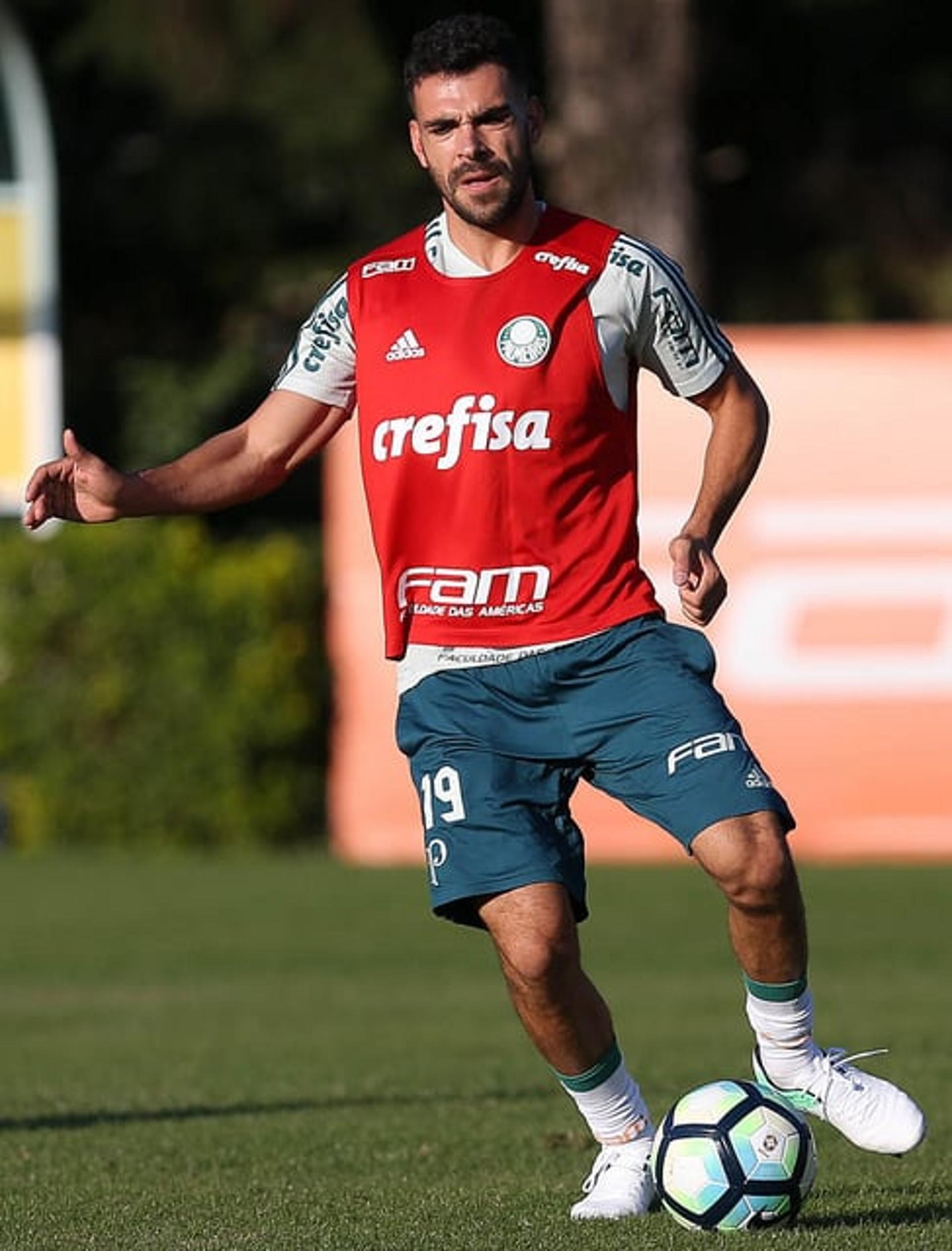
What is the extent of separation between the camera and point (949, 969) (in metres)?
13.4

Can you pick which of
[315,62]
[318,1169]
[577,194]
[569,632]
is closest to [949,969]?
[318,1169]

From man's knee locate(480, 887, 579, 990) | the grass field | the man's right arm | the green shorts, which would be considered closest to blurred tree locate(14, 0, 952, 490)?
the grass field

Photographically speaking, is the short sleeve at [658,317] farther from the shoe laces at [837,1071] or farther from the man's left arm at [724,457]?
the shoe laces at [837,1071]

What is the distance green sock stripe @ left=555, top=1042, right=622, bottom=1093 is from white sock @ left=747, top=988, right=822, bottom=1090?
343 mm

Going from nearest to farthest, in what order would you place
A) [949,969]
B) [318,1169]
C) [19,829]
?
[318,1169]
[949,969]
[19,829]

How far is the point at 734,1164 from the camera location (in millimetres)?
6441

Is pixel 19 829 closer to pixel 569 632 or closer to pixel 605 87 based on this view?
pixel 605 87

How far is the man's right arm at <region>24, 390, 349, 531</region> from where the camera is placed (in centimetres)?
685

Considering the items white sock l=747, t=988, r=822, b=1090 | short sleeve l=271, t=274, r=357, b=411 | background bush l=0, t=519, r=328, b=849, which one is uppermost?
short sleeve l=271, t=274, r=357, b=411

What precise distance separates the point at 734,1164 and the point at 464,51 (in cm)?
259

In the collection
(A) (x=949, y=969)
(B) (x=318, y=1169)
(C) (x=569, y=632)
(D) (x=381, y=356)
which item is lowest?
(A) (x=949, y=969)

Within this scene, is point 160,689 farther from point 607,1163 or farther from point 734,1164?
point 734,1164

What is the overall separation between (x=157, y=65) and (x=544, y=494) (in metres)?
18.3

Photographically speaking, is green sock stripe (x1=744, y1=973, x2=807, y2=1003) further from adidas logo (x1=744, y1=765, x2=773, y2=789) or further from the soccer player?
adidas logo (x1=744, y1=765, x2=773, y2=789)
